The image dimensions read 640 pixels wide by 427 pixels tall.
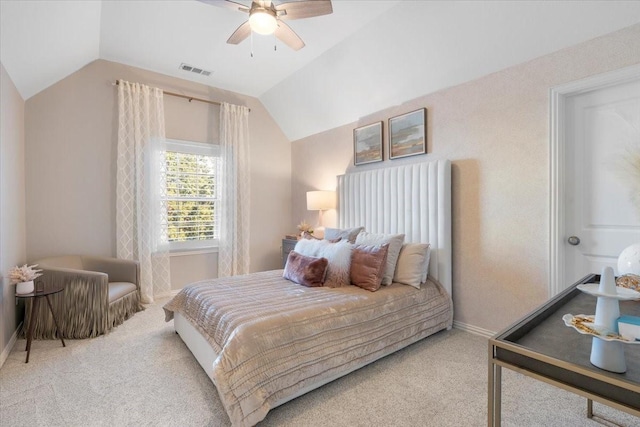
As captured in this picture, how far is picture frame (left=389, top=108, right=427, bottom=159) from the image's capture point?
3221mm

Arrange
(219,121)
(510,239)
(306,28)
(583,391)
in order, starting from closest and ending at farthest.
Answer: (583,391), (510,239), (306,28), (219,121)

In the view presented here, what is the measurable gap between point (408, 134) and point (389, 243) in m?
1.37

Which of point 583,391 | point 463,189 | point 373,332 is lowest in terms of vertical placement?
point 373,332

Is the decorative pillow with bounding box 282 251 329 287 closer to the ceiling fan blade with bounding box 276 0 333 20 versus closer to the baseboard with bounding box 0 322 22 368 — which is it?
the ceiling fan blade with bounding box 276 0 333 20

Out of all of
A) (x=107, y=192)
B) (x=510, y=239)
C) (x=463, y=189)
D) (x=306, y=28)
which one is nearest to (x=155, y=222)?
(x=107, y=192)

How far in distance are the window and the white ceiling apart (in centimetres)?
108

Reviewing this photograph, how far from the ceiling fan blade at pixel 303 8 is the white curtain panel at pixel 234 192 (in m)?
2.47

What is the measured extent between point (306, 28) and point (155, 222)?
3056 mm

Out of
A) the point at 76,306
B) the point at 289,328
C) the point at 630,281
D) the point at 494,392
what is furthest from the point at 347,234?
the point at 76,306

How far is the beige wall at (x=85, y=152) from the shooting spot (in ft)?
11.0

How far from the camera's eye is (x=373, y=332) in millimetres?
2215

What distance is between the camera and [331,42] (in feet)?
10.9

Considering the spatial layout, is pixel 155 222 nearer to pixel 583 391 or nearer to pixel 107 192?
pixel 107 192

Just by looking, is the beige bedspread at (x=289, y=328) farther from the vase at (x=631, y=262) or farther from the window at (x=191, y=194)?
the window at (x=191, y=194)
